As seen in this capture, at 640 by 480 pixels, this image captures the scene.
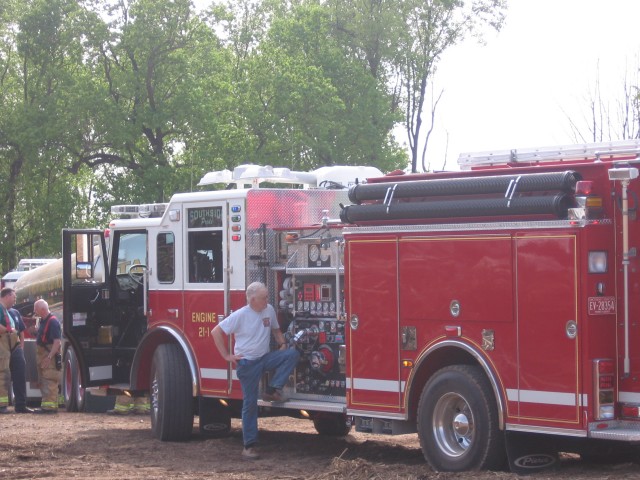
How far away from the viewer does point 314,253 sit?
11617 mm

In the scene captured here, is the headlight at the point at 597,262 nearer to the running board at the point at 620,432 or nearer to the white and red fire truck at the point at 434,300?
the white and red fire truck at the point at 434,300

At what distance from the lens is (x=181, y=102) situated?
130 feet

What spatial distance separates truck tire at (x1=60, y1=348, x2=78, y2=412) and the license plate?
10863 millimetres


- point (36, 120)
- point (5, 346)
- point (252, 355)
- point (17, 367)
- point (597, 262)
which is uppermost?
point (36, 120)

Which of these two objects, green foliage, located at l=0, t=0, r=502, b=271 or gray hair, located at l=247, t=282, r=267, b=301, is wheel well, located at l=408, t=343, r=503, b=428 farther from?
green foliage, located at l=0, t=0, r=502, b=271

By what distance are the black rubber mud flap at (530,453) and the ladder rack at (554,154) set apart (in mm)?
Result: 2359

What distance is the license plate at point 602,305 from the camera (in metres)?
8.75

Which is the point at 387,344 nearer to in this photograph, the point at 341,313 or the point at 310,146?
the point at 341,313

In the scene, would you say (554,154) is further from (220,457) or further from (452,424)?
(220,457)

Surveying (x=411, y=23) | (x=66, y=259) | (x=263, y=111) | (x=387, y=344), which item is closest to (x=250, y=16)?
(x=411, y=23)

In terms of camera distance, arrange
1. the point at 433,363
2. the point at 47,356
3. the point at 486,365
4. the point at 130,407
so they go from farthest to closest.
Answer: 1. the point at 47,356
2. the point at 130,407
3. the point at 433,363
4. the point at 486,365

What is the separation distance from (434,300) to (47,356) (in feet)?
31.8

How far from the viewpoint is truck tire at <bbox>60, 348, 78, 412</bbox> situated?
58.6 ft

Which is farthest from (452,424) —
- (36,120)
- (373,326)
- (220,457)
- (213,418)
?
(36,120)
